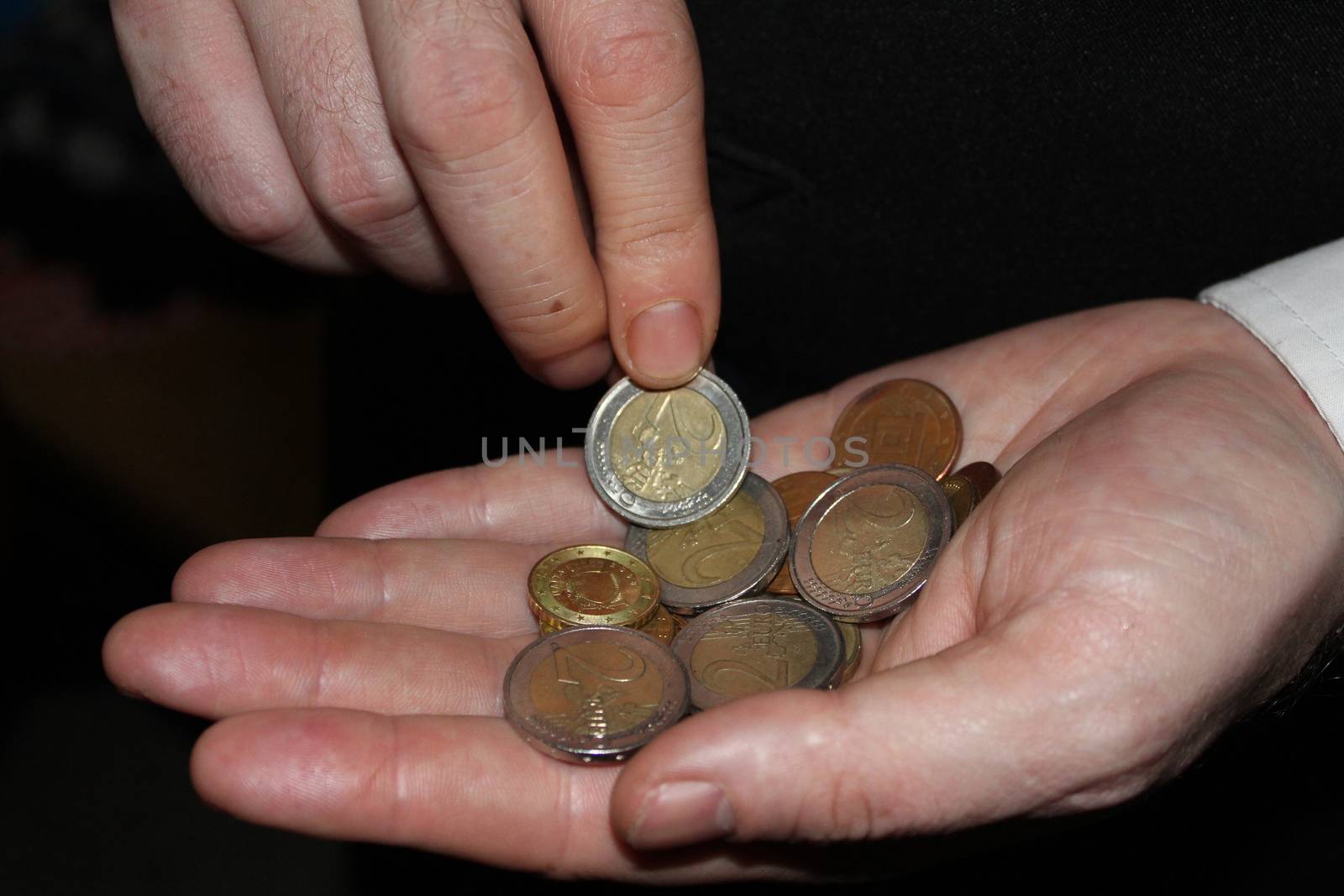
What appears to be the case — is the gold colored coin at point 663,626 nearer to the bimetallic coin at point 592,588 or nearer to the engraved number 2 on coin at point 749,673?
the bimetallic coin at point 592,588

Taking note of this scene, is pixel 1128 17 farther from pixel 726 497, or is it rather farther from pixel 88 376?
pixel 88 376

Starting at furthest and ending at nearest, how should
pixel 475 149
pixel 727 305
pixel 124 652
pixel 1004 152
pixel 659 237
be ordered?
pixel 727 305, pixel 1004 152, pixel 659 237, pixel 475 149, pixel 124 652

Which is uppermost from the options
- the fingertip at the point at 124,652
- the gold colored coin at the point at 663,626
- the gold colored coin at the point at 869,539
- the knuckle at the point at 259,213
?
the knuckle at the point at 259,213

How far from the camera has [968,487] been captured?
85.3 inches

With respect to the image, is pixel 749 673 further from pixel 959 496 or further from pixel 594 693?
pixel 959 496

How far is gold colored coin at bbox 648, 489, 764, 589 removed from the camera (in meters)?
2.28

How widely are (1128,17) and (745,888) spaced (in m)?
2.22

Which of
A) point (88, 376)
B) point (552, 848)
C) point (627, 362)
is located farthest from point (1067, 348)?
point (88, 376)

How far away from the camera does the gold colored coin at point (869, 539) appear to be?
2070 millimetres

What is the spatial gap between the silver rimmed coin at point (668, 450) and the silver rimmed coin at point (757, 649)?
307 millimetres

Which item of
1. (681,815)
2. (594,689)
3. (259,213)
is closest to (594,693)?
(594,689)

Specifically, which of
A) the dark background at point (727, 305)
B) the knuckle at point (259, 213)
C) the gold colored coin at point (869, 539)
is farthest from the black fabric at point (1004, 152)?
the knuckle at point (259, 213)

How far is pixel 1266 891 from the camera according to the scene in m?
2.31

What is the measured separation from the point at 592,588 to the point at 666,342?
20.4 inches
